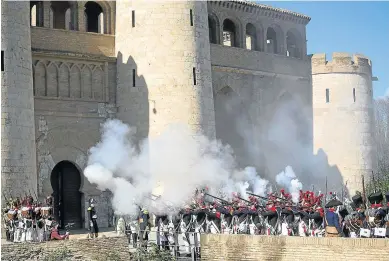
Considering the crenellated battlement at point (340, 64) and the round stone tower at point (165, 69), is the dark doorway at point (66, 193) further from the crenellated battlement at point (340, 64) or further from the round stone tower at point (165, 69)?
the crenellated battlement at point (340, 64)

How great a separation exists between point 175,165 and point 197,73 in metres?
3.19

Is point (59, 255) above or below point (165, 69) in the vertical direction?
below

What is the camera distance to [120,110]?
26203 mm

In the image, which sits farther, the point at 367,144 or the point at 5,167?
the point at 367,144

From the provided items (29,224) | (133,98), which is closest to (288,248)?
(29,224)

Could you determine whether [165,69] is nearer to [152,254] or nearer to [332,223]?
[152,254]

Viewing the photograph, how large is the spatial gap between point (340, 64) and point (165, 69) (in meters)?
9.64

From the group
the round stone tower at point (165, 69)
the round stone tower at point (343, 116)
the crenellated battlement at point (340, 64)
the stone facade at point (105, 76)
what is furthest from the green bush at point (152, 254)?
the crenellated battlement at point (340, 64)

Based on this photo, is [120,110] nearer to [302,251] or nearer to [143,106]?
[143,106]

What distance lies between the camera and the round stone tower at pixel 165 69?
2538cm

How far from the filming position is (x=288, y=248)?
16.2m

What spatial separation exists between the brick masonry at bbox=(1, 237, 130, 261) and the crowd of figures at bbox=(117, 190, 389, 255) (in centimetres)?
75

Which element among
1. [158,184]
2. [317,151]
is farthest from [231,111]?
[158,184]

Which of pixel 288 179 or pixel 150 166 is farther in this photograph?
pixel 288 179
